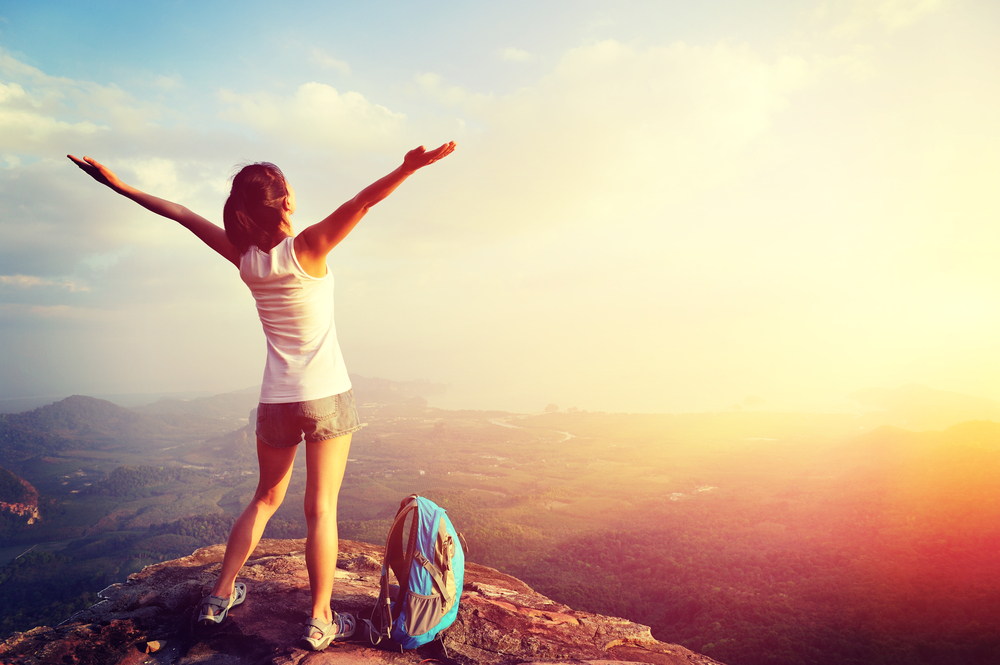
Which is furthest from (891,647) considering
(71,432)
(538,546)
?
(71,432)

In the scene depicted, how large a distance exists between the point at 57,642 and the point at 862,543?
67.1 metres

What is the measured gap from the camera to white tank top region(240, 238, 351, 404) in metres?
3.06

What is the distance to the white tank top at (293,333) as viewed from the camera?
10.1 ft

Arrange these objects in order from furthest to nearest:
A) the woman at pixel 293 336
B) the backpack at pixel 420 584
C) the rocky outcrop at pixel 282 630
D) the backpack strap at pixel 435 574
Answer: the backpack strap at pixel 435 574
the backpack at pixel 420 584
the rocky outcrop at pixel 282 630
the woman at pixel 293 336

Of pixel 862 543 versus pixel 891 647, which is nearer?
pixel 891 647

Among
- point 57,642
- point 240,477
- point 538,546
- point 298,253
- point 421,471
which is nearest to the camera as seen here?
point 298,253

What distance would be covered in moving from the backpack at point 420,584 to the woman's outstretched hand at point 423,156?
286cm

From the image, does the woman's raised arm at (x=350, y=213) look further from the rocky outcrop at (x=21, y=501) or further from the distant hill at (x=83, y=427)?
the distant hill at (x=83, y=427)

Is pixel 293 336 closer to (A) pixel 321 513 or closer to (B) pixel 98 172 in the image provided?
(A) pixel 321 513

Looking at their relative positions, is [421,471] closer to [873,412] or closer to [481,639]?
[481,639]

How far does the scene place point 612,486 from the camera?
81.5m

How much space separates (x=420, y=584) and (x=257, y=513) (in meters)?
1.46

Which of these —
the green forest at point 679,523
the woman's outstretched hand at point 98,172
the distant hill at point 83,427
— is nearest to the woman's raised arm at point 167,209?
the woman's outstretched hand at point 98,172

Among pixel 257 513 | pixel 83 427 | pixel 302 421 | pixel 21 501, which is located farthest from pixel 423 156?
pixel 83 427
